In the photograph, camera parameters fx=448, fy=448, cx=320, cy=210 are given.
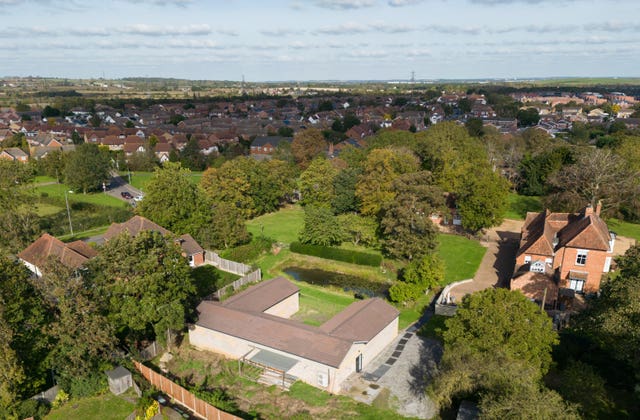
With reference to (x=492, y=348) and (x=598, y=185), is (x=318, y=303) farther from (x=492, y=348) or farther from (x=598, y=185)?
(x=598, y=185)

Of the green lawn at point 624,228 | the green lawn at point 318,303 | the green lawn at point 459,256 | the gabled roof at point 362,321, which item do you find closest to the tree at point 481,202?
the green lawn at point 459,256

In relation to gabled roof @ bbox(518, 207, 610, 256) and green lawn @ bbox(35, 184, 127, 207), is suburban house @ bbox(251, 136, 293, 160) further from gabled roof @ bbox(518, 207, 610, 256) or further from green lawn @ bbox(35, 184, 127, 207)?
gabled roof @ bbox(518, 207, 610, 256)

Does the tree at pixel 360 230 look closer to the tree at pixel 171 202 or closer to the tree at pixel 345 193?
the tree at pixel 345 193

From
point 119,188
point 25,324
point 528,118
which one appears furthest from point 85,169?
point 528,118

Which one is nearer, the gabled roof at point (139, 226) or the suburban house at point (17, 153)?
the gabled roof at point (139, 226)

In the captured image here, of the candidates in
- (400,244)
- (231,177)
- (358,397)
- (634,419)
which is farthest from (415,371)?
(231,177)

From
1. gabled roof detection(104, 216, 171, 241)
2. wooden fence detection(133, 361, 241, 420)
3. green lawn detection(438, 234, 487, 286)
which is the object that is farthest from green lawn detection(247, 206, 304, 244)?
wooden fence detection(133, 361, 241, 420)
